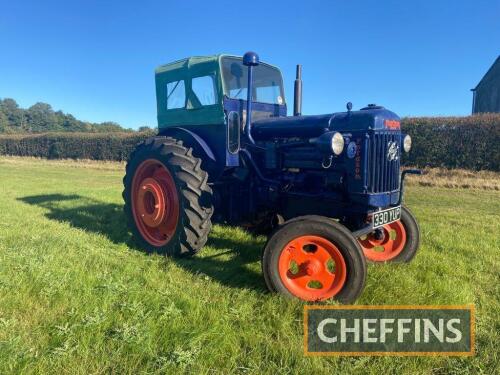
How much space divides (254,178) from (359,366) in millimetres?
2655

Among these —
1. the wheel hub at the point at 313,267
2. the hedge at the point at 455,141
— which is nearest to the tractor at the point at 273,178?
the wheel hub at the point at 313,267

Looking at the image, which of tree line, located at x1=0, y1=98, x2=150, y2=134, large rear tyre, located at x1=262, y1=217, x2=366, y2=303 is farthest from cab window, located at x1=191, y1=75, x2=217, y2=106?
tree line, located at x1=0, y1=98, x2=150, y2=134

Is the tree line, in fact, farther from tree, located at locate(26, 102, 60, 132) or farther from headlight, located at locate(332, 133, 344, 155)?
headlight, located at locate(332, 133, 344, 155)

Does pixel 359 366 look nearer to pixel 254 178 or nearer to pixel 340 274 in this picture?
pixel 340 274

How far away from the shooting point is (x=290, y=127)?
4254 mm

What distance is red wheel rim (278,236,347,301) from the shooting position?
320cm

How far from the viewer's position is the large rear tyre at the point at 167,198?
13.8ft

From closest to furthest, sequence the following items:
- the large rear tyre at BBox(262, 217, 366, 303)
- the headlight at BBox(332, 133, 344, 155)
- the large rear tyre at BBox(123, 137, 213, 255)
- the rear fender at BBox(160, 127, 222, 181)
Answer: the large rear tyre at BBox(262, 217, 366, 303) → the headlight at BBox(332, 133, 344, 155) → the large rear tyre at BBox(123, 137, 213, 255) → the rear fender at BBox(160, 127, 222, 181)

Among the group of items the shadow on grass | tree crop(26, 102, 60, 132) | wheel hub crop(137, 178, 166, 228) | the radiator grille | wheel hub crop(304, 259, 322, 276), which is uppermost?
tree crop(26, 102, 60, 132)

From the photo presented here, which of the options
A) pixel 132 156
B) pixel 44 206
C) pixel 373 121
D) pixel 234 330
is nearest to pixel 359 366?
pixel 234 330

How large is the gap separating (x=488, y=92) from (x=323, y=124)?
102 ft

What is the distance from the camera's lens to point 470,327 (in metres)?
2.82

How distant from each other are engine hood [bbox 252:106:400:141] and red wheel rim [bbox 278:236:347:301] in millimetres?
1244

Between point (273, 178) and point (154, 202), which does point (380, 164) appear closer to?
point (273, 178)
